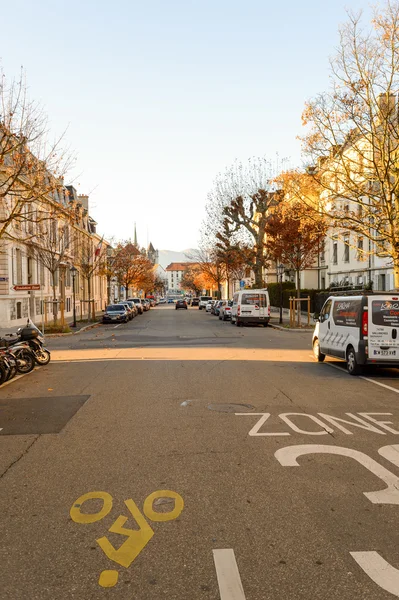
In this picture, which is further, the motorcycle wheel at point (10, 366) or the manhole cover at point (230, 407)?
the motorcycle wheel at point (10, 366)

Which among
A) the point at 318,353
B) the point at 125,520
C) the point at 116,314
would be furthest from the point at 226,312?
the point at 125,520

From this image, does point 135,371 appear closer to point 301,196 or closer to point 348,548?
point 348,548

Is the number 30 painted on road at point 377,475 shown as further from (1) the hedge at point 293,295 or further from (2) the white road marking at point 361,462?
(1) the hedge at point 293,295

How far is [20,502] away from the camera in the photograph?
4.98 m

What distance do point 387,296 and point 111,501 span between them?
377 inches

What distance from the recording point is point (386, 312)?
41.6 ft

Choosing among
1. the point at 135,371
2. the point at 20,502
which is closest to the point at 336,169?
the point at 135,371

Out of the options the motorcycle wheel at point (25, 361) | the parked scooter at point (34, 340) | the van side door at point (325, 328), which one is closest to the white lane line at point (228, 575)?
the motorcycle wheel at point (25, 361)

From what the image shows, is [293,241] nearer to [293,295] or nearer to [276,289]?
[293,295]

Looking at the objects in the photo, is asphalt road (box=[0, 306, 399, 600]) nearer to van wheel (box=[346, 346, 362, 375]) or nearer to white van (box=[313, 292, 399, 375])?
white van (box=[313, 292, 399, 375])

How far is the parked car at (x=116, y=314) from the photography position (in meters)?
39.5

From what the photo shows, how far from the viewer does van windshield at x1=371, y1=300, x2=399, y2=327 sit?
1265 cm

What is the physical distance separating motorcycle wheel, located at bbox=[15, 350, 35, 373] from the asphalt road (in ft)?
10.4

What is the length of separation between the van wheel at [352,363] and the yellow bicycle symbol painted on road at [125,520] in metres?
8.78
